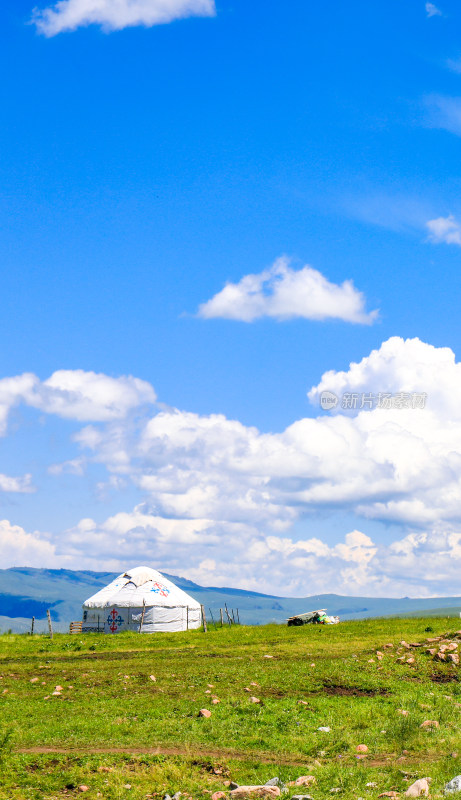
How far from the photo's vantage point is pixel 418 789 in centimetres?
1330

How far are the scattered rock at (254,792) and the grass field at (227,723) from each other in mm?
329

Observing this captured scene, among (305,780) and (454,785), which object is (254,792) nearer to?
(305,780)

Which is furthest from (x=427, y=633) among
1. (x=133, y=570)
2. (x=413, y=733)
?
(x=133, y=570)

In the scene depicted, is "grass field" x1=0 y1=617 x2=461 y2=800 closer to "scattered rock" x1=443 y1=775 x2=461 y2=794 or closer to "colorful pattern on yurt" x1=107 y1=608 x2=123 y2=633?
"scattered rock" x1=443 y1=775 x2=461 y2=794

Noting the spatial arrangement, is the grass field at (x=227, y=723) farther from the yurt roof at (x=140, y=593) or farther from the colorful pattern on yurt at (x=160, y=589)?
the colorful pattern on yurt at (x=160, y=589)

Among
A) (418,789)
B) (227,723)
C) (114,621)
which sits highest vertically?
(418,789)

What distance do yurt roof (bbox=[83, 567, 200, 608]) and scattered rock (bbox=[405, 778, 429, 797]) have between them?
5115 cm

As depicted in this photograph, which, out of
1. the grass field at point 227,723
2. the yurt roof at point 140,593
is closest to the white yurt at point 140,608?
the yurt roof at point 140,593

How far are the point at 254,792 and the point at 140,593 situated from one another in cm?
5249

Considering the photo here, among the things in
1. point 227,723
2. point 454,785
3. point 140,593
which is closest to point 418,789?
point 454,785

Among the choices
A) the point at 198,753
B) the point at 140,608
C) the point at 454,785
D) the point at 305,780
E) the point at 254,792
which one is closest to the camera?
the point at 454,785

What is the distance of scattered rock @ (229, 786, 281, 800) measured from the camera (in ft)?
44.9

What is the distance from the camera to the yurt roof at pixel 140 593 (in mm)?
64019

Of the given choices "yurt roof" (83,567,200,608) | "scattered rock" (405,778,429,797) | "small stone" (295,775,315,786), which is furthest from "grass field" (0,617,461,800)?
"yurt roof" (83,567,200,608)
